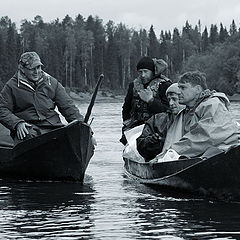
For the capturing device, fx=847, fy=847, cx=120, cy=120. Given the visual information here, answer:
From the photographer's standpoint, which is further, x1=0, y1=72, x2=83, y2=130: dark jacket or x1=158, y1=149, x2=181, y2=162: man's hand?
x1=0, y1=72, x2=83, y2=130: dark jacket

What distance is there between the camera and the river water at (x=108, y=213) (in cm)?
764

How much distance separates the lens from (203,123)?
934 cm

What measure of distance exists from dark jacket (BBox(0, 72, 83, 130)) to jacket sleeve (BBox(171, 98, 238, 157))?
2.68 metres

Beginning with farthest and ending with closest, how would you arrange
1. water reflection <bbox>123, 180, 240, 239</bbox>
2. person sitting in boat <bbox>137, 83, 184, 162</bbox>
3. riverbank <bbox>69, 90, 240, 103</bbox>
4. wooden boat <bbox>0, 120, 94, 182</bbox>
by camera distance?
riverbank <bbox>69, 90, 240, 103</bbox>
wooden boat <bbox>0, 120, 94, 182</bbox>
person sitting in boat <bbox>137, 83, 184, 162</bbox>
water reflection <bbox>123, 180, 240, 239</bbox>

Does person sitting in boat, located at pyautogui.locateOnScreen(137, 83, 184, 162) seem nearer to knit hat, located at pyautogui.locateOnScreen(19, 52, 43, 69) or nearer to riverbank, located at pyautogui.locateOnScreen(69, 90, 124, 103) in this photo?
knit hat, located at pyautogui.locateOnScreen(19, 52, 43, 69)

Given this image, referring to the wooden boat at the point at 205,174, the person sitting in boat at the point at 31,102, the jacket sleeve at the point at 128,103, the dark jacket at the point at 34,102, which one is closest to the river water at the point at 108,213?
the wooden boat at the point at 205,174

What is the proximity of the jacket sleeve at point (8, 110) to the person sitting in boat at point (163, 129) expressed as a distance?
6.09ft

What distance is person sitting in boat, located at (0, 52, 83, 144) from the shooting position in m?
11.7

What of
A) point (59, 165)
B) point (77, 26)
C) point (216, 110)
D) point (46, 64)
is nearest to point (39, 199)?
point (59, 165)

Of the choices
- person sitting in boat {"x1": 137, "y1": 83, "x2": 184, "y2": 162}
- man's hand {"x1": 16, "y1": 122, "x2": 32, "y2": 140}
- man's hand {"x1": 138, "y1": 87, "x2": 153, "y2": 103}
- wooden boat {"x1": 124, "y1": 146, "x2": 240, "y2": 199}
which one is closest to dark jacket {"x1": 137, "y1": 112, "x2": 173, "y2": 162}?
person sitting in boat {"x1": 137, "y1": 83, "x2": 184, "y2": 162}

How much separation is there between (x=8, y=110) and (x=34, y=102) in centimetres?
38

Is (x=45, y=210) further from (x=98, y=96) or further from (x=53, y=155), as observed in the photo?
(x=98, y=96)

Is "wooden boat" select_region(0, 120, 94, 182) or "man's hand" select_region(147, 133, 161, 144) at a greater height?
"man's hand" select_region(147, 133, 161, 144)

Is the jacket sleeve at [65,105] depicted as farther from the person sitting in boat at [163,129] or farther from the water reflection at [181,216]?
the water reflection at [181,216]
